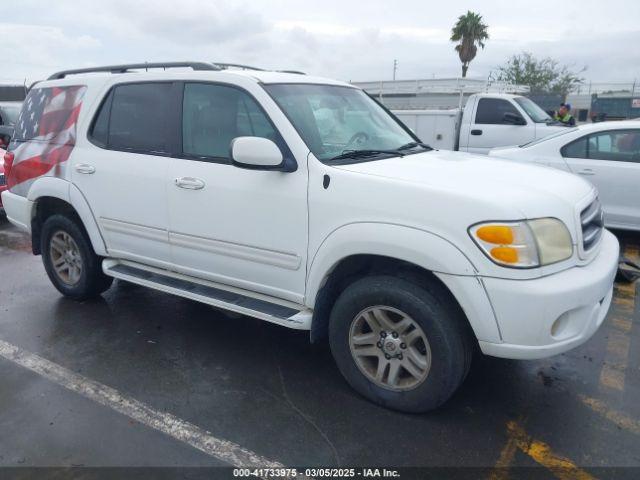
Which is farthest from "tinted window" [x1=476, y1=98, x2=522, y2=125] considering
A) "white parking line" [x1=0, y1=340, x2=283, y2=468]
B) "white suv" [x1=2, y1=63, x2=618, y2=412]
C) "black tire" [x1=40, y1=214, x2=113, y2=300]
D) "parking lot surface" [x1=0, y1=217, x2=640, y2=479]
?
"white parking line" [x1=0, y1=340, x2=283, y2=468]

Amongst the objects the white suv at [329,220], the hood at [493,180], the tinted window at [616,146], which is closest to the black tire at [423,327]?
the white suv at [329,220]

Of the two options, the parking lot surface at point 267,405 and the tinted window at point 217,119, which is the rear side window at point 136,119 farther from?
the parking lot surface at point 267,405

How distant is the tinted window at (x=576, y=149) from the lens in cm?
666

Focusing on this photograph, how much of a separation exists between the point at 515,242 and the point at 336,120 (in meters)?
1.60

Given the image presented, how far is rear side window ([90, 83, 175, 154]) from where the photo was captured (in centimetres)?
389

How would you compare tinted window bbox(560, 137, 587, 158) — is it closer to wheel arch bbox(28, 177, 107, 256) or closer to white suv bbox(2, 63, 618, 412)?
white suv bbox(2, 63, 618, 412)

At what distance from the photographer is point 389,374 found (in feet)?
10.2

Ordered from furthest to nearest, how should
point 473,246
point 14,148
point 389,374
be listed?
point 14,148 < point 389,374 < point 473,246

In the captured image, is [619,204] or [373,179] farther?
[619,204]

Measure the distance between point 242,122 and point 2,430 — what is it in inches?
91.0

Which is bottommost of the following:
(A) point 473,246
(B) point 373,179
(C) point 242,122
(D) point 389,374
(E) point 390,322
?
(D) point 389,374

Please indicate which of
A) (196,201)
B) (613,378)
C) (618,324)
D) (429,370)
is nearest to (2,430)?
(196,201)

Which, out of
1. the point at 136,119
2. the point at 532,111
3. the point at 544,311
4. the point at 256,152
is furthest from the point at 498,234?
the point at 532,111

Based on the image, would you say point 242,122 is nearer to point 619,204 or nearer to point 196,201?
point 196,201
